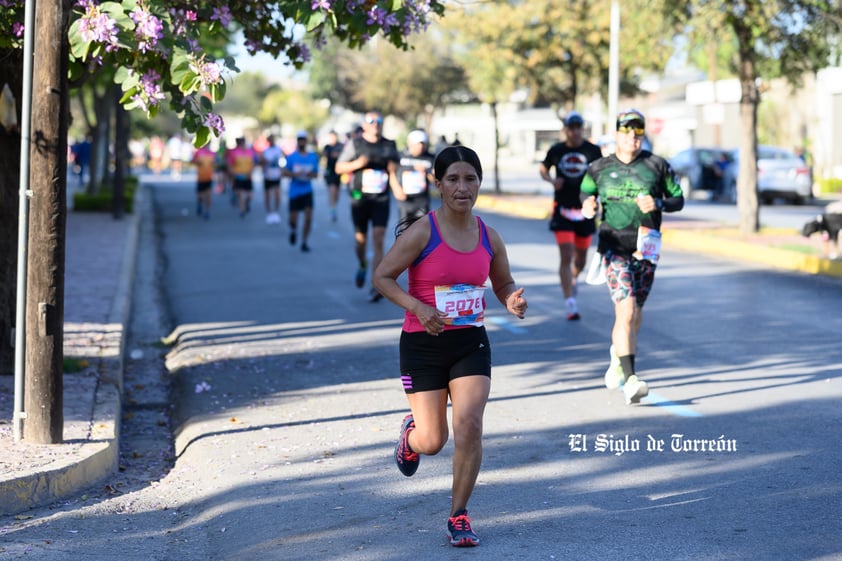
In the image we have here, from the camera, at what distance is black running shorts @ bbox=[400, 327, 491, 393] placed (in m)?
5.78

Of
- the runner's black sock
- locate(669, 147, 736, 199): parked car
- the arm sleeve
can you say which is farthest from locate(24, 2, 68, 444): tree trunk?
locate(669, 147, 736, 199): parked car

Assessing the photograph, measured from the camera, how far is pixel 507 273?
6.10 m

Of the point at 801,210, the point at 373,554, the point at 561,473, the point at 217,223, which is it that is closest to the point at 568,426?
the point at 561,473

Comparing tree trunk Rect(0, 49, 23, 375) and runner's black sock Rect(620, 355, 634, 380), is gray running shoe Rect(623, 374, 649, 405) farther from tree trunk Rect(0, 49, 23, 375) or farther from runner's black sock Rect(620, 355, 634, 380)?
tree trunk Rect(0, 49, 23, 375)

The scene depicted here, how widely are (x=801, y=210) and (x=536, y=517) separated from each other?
28.4 meters

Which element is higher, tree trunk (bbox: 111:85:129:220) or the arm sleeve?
tree trunk (bbox: 111:85:129:220)

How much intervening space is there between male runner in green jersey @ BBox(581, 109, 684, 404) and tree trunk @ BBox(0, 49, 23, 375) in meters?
4.14

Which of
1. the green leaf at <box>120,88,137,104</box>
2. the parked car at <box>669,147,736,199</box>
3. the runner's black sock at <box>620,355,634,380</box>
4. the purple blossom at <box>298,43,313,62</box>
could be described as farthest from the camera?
the parked car at <box>669,147,736,199</box>

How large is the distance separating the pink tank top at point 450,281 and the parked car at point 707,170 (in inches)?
1275

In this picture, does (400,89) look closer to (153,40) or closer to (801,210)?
(801,210)

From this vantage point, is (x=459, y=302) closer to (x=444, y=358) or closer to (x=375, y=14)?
(x=444, y=358)

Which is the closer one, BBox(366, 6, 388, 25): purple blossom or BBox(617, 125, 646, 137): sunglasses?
BBox(366, 6, 388, 25): purple blossom

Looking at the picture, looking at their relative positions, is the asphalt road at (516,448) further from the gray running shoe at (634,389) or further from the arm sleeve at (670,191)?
the arm sleeve at (670,191)

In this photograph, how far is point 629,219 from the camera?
919 cm
